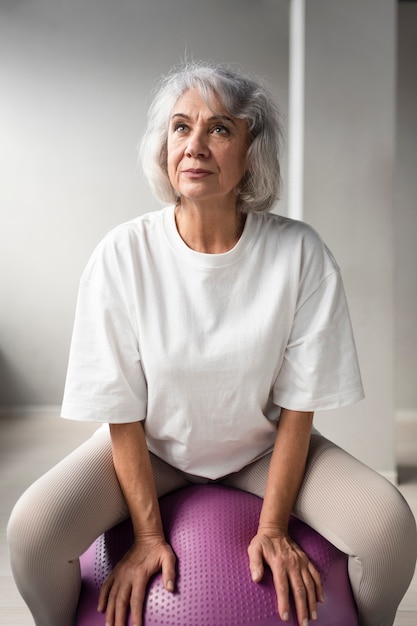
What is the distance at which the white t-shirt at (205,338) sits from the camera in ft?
4.91

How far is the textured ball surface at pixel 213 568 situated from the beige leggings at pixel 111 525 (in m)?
0.04

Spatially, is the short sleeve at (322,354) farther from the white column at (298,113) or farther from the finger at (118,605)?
the white column at (298,113)

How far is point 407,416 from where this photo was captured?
4.20 meters

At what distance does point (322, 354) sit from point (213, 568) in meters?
0.47

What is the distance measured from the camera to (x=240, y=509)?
1.54m

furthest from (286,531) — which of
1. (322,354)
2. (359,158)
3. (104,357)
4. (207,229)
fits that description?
(359,158)

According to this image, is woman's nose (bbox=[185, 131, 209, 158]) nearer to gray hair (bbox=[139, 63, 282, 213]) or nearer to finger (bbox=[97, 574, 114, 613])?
gray hair (bbox=[139, 63, 282, 213])

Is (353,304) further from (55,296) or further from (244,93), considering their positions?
(55,296)

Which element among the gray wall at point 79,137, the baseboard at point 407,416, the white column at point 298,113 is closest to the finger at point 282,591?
the white column at point 298,113

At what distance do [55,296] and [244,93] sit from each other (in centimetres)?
298

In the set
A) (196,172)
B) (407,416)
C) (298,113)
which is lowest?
(407,416)

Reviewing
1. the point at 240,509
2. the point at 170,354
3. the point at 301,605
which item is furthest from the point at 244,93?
the point at 301,605

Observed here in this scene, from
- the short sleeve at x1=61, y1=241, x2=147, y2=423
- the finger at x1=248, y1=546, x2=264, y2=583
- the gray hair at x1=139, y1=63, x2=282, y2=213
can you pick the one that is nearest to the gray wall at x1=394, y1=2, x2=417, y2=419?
the gray hair at x1=139, y1=63, x2=282, y2=213

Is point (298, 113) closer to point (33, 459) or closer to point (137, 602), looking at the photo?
point (33, 459)
